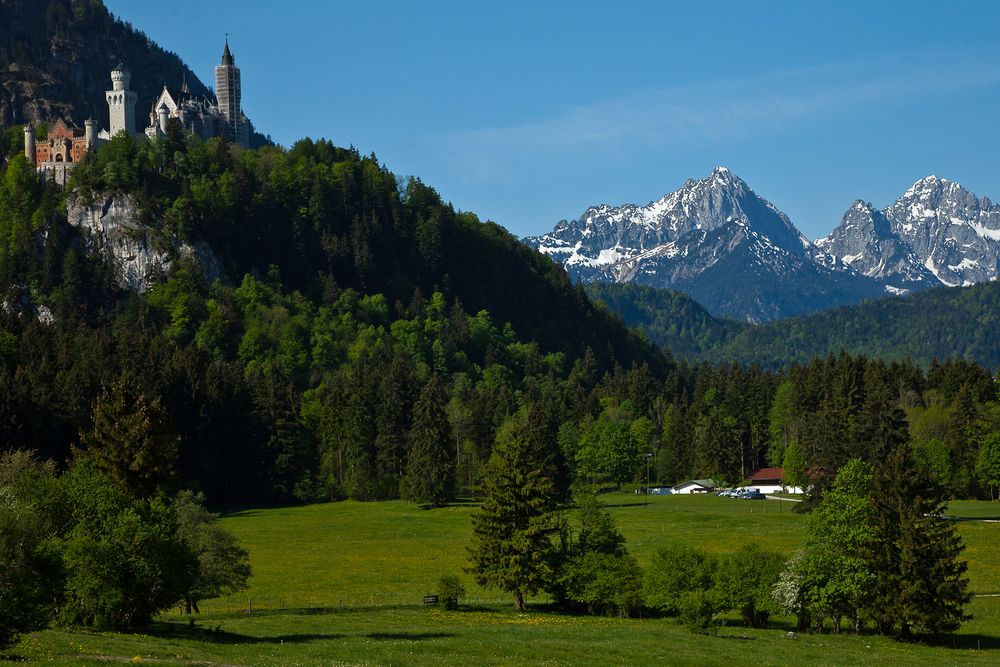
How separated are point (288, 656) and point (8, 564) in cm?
1162

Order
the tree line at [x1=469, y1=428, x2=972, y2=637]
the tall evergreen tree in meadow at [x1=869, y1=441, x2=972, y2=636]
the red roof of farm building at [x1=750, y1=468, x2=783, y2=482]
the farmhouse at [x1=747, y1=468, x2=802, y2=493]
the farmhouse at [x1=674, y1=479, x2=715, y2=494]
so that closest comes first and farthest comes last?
the tall evergreen tree in meadow at [x1=869, y1=441, x2=972, y2=636] → the tree line at [x1=469, y1=428, x2=972, y2=637] → the farmhouse at [x1=747, y1=468, x2=802, y2=493] → the farmhouse at [x1=674, y1=479, x2=715, y2=494] → the red roof of farm building at [x1=750, y1=468, x2=783, y2=482]

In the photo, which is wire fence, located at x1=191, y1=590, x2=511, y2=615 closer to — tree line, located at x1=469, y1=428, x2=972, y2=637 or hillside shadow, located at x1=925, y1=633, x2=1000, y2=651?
tree line, located at x1=469, y1=428, x2=972, y2=637

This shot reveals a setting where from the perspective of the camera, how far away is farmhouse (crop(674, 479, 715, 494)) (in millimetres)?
167250

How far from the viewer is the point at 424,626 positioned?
68812 mm

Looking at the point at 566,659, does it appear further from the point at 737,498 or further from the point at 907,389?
the point at 907,389

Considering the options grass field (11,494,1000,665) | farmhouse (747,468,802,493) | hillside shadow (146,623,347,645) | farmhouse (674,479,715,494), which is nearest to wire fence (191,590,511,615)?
grass field (11,494,1000,665)

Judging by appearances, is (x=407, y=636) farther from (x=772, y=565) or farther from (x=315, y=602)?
(x=772, y=565)

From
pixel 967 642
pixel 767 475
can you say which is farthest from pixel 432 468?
pixel 967 642

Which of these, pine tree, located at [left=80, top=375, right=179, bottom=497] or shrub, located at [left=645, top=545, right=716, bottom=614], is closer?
pine tree, located at [left=80, top=375, right=179, bottom=497]

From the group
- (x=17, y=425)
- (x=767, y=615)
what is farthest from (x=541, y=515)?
(x=17, y=425)

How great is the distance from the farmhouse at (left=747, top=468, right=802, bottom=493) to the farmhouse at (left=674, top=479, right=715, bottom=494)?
5.82 m

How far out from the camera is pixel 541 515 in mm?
82562

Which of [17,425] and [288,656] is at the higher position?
[17,425]

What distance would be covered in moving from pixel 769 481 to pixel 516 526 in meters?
96.7
